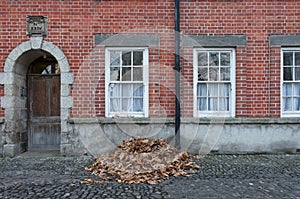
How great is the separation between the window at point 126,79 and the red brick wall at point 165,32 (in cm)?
21

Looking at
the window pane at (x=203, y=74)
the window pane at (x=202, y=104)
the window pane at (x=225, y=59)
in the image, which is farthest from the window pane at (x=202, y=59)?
the window pane at (x=202, y=104)

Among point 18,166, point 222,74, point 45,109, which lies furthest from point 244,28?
point 18,166

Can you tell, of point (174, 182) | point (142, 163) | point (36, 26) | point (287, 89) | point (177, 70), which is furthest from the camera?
point (287, 89)

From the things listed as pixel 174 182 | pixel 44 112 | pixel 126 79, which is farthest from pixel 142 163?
pixel 44 112

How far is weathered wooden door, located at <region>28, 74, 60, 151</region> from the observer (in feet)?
26.7

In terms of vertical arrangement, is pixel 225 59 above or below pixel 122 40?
below

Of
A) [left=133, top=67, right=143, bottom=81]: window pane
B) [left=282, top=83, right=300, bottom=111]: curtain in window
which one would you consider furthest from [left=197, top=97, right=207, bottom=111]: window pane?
[left=282, top=83, right=300, bottom=111]: curtain in window

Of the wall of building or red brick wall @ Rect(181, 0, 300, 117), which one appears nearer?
the wall of building

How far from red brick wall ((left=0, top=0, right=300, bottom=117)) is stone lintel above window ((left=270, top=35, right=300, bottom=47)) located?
0.15 meters

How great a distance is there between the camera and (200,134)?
736 cm

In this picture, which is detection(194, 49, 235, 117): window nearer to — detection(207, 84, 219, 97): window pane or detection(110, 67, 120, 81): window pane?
detection(207, 84, 219, 97): window pane

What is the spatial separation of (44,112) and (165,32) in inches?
171

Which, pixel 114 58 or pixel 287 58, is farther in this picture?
pixel 287 58

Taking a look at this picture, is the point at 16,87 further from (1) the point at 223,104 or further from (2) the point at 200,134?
(1) the point at 223,104
